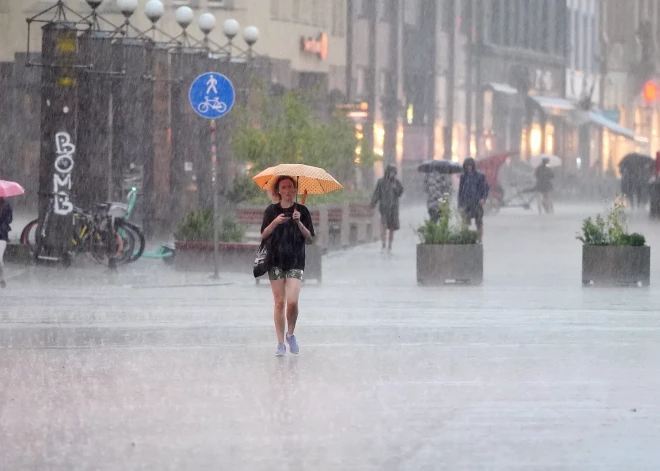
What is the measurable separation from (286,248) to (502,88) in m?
64.8

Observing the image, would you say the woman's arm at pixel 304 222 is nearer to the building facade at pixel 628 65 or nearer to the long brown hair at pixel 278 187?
the long brown hair at pixel 278 187

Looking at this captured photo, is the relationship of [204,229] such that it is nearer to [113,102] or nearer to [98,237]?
[98,237]

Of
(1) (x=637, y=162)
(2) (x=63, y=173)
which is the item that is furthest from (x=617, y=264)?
(1) (x=637, y=162)

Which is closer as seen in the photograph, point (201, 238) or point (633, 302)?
point (633, 302)

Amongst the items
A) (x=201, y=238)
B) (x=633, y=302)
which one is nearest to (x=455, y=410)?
(x=633, y=302)

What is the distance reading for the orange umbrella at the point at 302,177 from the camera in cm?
1498

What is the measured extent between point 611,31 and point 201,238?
81756 mm

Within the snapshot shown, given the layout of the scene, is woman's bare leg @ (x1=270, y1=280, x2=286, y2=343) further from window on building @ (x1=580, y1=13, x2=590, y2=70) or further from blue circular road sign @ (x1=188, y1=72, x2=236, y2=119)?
window on building @ (x1=580, y1=13, x2=590, y2=70)

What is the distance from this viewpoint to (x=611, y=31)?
106m

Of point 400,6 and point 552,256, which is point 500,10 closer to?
point 400,6

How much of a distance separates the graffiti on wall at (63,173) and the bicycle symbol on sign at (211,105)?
2718 mm

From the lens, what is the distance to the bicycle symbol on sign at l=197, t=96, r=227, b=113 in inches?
1003

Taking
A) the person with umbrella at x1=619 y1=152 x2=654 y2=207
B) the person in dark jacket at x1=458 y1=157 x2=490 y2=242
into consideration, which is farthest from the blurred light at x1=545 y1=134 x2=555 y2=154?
the person in dark jacket at x1=458 y1=157 x2=490 y2=242

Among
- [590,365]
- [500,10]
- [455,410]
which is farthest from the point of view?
[500,10]
